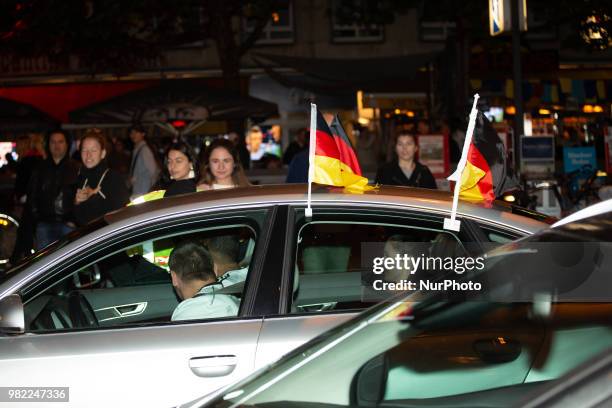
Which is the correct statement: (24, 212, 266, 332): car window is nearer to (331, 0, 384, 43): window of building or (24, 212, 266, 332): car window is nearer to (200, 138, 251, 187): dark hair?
(200, 138, 251, 187): dark hair

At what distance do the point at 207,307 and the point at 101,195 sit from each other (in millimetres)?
4273

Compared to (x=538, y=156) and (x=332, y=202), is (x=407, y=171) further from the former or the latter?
(x=538, y=156)

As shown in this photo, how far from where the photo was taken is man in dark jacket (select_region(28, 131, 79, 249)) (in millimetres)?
9066

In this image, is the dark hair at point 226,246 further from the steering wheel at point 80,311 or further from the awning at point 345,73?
the awning at point 345,73

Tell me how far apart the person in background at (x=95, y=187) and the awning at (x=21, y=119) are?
1165cm

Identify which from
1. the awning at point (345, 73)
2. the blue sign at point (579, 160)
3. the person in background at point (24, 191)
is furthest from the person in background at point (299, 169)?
the awning at point (345, 73)

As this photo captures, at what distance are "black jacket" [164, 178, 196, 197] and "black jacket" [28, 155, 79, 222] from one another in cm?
177

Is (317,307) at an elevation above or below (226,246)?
below

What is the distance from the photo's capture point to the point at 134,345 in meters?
4.12

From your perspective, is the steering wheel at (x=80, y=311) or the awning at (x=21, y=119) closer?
the steering wheel at (x=80, y=311)

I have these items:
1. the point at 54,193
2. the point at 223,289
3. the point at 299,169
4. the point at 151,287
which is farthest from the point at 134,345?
the point at 299,169

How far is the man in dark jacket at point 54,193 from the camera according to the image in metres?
9.07

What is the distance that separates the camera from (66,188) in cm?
913

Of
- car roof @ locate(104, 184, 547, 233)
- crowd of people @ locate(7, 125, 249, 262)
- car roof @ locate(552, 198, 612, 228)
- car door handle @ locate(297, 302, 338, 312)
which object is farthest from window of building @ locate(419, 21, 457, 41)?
car roof @ locate(552, 198, 612, 228)
